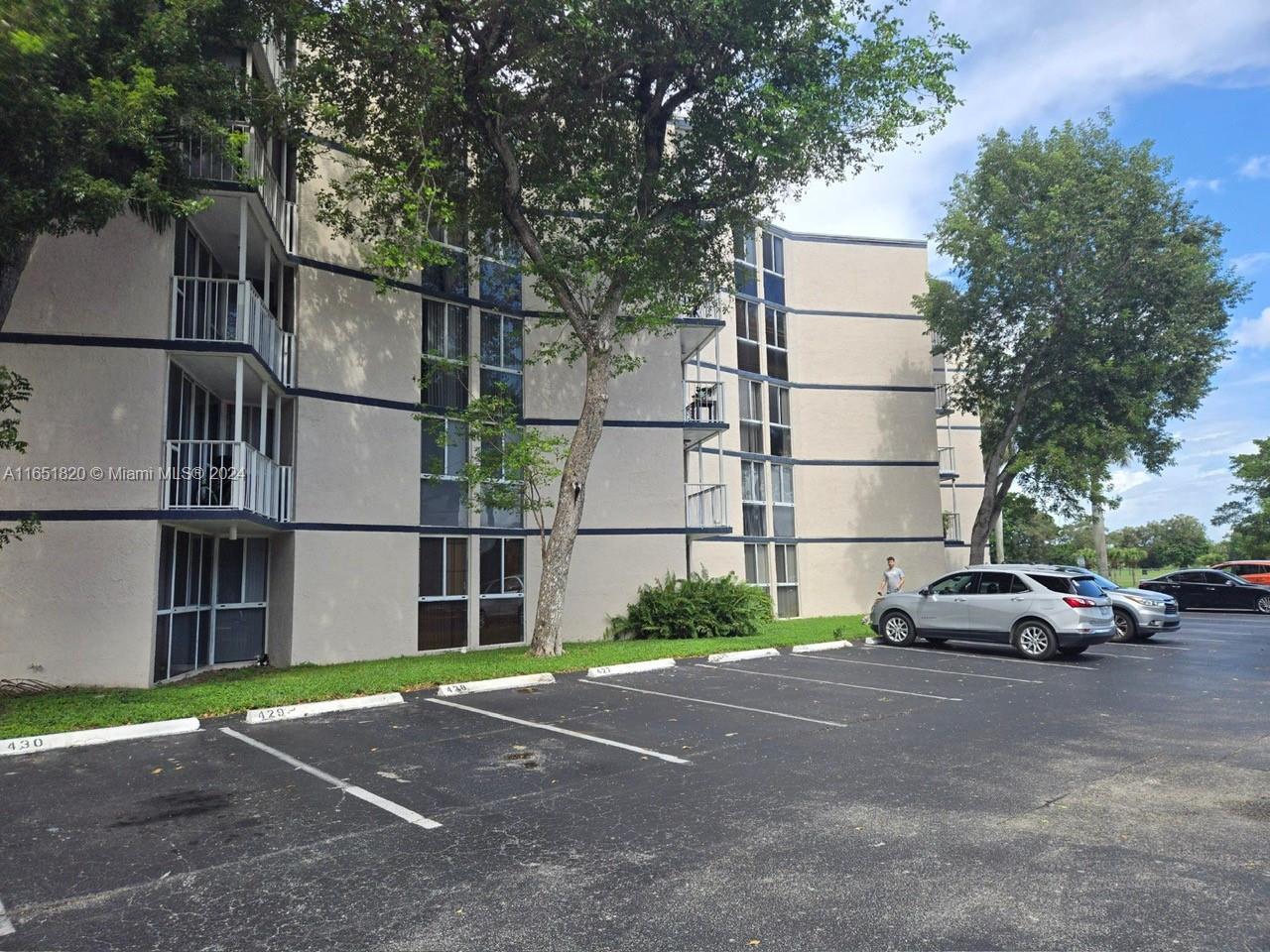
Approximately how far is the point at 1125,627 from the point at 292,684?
54.1ft

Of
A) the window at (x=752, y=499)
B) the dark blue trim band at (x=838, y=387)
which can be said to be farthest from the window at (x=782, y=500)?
the dark blue trim band at (x=838, y=387)

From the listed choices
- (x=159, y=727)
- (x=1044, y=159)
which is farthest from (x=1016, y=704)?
(x=1044, y=159)

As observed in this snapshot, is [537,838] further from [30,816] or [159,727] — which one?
[159,727]

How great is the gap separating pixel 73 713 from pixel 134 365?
5.53 metres

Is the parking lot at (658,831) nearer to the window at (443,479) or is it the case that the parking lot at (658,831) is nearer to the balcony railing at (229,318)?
the balcony railing at (229,318)

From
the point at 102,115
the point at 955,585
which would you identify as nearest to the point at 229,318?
the point at 102,115

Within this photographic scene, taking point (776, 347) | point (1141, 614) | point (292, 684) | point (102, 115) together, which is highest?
point (776, 347)

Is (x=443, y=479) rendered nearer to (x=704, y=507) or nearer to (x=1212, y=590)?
(x=704, y=507)

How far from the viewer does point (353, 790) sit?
21.2 feet

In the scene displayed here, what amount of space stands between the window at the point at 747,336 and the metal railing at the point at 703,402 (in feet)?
10.8

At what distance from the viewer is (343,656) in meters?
16.1

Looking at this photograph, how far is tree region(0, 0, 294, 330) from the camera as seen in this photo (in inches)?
337

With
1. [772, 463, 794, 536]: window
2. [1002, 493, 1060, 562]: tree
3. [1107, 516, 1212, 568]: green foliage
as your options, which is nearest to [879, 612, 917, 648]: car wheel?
[772, 463, 794, 536]: window

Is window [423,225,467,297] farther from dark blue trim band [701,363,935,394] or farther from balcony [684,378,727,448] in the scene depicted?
dark blue trim band [701,363,935,394]
